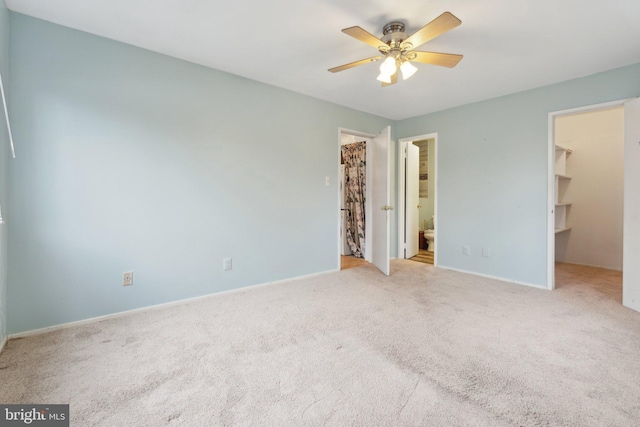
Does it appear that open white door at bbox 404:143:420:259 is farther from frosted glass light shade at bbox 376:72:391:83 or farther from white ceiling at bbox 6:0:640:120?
frosted glass light shade at bbox 376:72:391:83

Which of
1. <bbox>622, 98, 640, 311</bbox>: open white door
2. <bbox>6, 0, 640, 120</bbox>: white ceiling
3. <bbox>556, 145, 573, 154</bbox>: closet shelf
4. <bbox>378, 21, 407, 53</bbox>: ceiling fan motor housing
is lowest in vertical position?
<bbox>622, 98, 640, 311</bbox>: open white door

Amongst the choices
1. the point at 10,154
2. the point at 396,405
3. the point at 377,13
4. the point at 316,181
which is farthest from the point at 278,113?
the point at 396,405

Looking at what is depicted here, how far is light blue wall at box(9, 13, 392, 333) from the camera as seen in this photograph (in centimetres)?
218

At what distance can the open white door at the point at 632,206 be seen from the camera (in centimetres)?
267

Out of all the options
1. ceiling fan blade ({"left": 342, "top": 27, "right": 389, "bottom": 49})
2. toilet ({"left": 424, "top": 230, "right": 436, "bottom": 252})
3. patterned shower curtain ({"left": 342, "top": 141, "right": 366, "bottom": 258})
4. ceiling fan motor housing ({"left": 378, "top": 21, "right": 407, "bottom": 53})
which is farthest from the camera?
toilet ({"left": 424, "top": 230, "right": 436, "bottom": 252})

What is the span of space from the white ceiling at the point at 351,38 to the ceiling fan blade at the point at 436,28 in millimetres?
207

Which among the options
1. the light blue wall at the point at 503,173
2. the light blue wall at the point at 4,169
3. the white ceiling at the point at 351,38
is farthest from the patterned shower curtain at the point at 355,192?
the light blue wall at the point at 4,169

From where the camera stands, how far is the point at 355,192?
525 centimetres

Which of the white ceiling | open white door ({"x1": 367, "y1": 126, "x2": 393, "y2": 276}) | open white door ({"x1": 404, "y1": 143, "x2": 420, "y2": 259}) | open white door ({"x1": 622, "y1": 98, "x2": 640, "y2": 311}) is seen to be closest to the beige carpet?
open white door ({"x1": 622, "y1": 98, "x2": 640, "y2": 311})

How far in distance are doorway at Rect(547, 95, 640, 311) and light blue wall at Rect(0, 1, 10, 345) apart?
5158mm

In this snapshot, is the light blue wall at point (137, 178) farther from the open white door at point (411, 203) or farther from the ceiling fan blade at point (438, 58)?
the open white door at point (411, 203)

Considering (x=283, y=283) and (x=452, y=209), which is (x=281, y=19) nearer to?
(x=283, y=283)

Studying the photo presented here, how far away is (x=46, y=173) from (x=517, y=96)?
503 centimetres

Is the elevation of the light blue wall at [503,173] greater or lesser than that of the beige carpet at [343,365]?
greater
